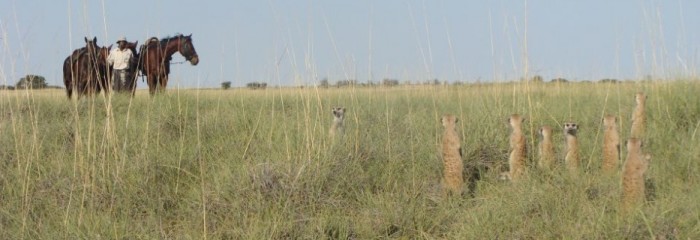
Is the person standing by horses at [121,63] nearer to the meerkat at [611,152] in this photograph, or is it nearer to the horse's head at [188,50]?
the horse's head at [188,50]

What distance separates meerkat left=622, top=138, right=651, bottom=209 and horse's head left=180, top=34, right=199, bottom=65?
8341mm

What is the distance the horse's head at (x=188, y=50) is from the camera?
1009 cm

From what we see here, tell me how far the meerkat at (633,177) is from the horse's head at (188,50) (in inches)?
328

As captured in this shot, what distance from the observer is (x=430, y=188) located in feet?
10.6

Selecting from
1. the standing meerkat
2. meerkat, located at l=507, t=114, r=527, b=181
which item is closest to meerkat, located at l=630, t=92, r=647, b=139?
meerkat, located at l=507, t=114, r=527, b=181

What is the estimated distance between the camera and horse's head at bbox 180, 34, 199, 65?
33.1 ft

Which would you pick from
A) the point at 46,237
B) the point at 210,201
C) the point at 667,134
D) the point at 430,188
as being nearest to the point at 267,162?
the point at 210,201

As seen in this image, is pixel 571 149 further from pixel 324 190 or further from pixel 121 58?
pixel 121 58

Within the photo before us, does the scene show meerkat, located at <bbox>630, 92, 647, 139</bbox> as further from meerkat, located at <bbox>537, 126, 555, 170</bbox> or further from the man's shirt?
the man's shirt

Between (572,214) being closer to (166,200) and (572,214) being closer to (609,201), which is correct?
(609,201)

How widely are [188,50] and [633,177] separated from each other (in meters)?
8.42

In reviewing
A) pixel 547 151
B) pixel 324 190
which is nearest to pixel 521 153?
pixel 547 151

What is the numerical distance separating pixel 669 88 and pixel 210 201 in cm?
376

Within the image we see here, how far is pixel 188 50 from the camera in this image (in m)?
10.1
